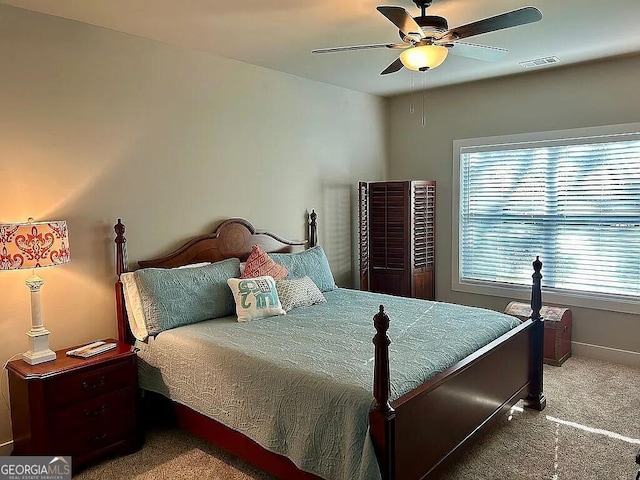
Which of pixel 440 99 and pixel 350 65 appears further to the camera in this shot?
pixel 440 99

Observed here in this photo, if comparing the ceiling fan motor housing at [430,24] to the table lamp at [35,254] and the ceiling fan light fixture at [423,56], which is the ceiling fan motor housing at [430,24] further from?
the table lamp at [35,254]

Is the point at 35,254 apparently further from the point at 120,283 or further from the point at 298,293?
the point at 298,293

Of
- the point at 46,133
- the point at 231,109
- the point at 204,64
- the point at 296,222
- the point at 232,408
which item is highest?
the point at 204,64

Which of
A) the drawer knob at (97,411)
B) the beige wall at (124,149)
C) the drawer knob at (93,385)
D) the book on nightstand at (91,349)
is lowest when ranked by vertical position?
the drawer knob at (97,411)

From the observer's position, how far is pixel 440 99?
5270 mm

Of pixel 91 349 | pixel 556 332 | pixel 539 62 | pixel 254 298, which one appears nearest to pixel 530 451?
pixel 556 332

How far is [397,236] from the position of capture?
5.01 m

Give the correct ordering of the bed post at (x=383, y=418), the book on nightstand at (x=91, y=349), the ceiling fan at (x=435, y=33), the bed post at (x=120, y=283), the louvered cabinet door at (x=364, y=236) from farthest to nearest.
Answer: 1. the louvered cabinet door at (x=364, y=236)
2. the bed post at (x=120, y=283)
3. the book on nightstand at (x=91, y=349)
4. the ceiling fan at (x=435, y=33)
5. the bed post at (x=383, y=418)

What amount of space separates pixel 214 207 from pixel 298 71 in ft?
4.78

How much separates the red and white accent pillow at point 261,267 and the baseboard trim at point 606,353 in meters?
2.83

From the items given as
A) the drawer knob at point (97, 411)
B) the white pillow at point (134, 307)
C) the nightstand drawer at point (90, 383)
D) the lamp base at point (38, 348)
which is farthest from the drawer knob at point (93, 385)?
the white pillow at point (134, 307)

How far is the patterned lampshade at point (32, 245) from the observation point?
254cm

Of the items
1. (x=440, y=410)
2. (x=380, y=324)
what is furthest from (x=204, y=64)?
(x=440, y=410)

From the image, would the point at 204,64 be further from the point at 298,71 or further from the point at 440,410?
the point at 440,410
